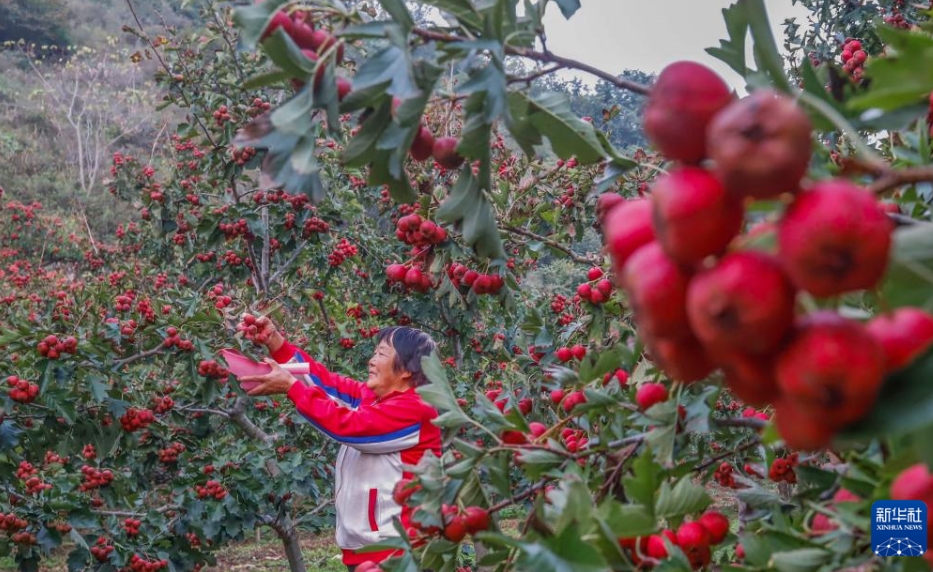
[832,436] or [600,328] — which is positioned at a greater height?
[832,436]

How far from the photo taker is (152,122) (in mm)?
19766

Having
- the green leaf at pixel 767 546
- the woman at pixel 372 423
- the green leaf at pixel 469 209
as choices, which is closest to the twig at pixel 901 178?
the green leaf at pixel 767 546

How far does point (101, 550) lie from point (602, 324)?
2935 mm

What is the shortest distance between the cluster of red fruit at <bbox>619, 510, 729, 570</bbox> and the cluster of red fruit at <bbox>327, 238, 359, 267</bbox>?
4042 millimetres

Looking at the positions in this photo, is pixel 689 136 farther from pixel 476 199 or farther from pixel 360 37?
pixel 476 199

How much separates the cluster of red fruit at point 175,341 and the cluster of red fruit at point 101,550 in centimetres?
117

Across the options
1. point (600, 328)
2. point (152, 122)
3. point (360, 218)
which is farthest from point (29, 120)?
point (600, 328)

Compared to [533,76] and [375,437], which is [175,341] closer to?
[375,437]

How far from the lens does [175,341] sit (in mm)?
3566

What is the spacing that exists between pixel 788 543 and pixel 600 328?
1.30 metres

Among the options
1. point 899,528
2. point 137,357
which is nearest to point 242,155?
point 137,357

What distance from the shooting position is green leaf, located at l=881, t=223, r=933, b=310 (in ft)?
1.93

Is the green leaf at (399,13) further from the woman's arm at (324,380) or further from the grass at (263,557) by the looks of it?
the grass at (263,557)

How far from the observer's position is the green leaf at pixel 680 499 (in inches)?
49.1
